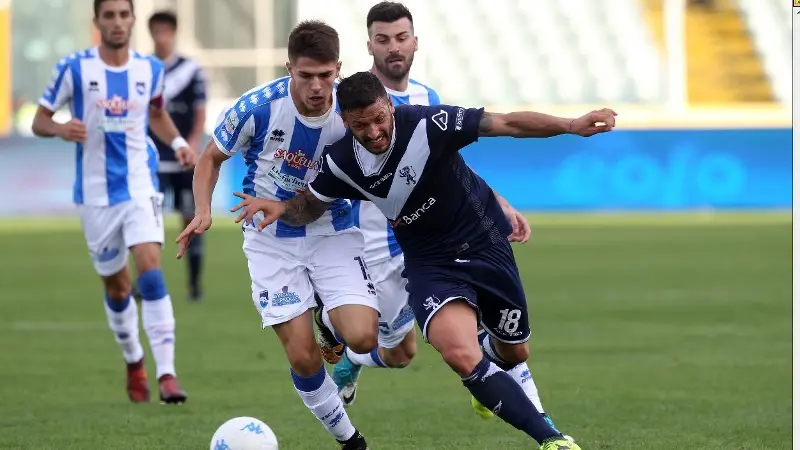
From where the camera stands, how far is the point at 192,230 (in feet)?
18.7

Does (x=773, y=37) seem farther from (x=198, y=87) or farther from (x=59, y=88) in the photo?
(x=59, y=88)

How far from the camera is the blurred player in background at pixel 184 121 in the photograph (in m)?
12.7

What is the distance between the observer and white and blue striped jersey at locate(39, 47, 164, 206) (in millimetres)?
8156

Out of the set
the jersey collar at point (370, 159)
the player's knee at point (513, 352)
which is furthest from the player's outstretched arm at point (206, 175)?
the player's knee at point (513, 352)

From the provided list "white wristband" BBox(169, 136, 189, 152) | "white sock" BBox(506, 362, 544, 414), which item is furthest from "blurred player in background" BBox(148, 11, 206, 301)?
"white sock" BBox(506, 362, 544, 414)

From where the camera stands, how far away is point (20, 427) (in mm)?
6895

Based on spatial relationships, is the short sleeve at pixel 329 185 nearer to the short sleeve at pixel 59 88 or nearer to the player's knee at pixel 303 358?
the player's knee at pixel 303 358

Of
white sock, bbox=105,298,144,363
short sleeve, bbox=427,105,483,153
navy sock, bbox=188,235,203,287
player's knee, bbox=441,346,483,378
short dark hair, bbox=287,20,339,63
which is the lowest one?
navy sock, bbox=188,235,203,287

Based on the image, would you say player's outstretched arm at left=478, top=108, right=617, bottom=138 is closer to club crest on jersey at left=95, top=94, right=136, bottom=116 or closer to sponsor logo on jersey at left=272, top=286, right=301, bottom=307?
sponsor logo on jersey at left=272, top=286, right=301, bottom=307

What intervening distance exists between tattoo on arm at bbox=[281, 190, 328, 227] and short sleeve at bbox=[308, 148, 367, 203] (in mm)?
71

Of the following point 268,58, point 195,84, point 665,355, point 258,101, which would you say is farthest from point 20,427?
point 268,58

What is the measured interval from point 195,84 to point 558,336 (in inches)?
174

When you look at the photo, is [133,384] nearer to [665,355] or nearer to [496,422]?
[496,422]

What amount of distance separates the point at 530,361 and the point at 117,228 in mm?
2780
